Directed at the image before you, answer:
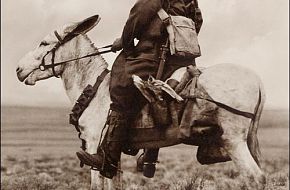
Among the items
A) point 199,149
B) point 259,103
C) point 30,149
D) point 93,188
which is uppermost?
point 259,103

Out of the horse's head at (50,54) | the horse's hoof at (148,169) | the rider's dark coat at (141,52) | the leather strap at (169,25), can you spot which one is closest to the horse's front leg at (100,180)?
the horse's hoof at (148,169)

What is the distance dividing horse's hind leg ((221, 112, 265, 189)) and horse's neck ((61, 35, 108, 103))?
3.96 feet

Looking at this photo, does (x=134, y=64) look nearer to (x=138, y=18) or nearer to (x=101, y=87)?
(x=138, y=18)

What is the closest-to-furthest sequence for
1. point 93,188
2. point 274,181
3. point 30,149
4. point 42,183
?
point 93,188, point 274,181, point 42,183, point 30,149

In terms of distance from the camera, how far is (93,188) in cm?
529

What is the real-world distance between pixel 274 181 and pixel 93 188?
59.5 inches

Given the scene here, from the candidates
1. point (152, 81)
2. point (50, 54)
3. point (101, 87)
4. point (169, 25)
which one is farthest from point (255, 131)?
point (50, 54)

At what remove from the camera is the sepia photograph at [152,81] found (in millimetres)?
4734

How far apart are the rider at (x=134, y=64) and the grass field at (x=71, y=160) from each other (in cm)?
69

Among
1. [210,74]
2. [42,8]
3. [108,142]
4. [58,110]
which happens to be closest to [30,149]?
[58,110]

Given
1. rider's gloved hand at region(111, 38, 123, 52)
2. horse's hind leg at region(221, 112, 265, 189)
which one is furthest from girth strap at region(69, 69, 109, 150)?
horse's hind leg at region(221, 112, 265, 189)

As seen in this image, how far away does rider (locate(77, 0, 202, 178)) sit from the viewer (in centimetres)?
488

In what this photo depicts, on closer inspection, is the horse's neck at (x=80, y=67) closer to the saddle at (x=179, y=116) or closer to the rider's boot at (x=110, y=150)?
the rider's boot at (x=110, y=150)

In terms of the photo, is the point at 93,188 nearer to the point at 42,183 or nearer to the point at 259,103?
the point at 42,183
